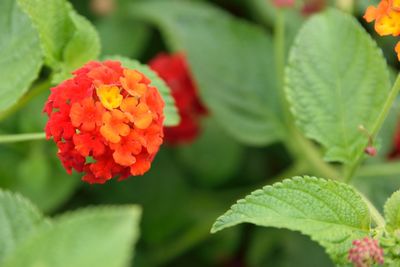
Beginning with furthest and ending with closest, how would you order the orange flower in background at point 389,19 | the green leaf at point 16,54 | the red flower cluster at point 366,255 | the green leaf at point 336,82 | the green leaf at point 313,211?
the green leaf at point 336,82
the green leaf at point 16,54
the orange flower in background at point 389,19
the green leaf at point 313,211
the red flower cluster at point 366,255

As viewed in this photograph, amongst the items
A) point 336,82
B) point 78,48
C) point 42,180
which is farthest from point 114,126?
point 42,180

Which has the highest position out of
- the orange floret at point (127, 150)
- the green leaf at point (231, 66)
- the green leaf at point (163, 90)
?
the orange floret at point (127, 150)

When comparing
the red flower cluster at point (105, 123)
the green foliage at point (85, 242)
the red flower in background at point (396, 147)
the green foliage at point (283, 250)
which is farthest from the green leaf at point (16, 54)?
the red flower in background at point (396, 147)

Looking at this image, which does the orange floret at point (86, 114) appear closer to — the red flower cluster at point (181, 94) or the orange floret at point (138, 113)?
the orange floret at point (138, 113)

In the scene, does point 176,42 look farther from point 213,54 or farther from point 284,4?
point 284,4

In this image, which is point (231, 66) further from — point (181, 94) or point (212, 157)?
point (212, 157)

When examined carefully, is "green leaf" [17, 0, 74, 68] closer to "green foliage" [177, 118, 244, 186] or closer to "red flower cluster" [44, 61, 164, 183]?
"red flower cluster" [44, 61, 164, 183]

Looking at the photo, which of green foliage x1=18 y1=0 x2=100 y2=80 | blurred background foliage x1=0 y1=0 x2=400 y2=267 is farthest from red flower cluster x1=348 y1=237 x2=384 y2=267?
blurred background foliage x1=0 y1=0 x2=400 y2=267
